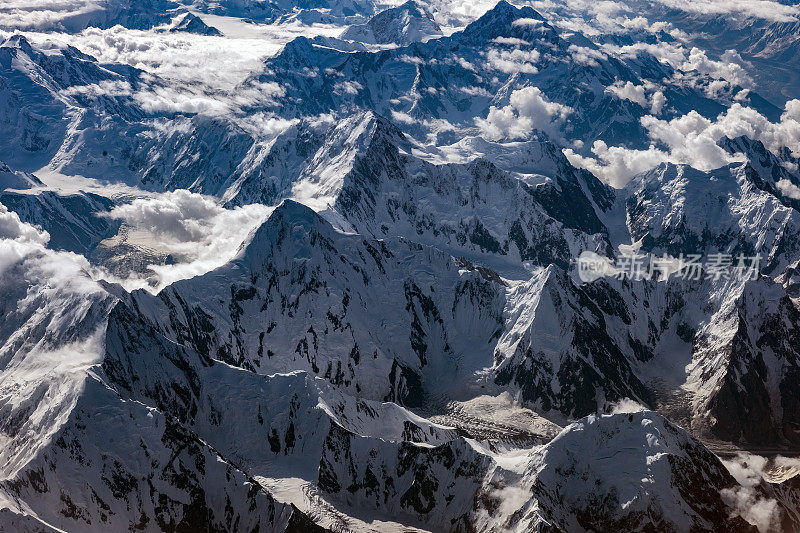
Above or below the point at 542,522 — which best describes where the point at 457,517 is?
below

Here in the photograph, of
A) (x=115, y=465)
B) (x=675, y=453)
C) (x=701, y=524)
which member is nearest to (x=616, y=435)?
(x=675, y=453)

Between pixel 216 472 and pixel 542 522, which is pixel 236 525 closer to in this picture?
pixel 216 472

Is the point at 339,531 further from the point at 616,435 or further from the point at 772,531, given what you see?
the point at 772,531

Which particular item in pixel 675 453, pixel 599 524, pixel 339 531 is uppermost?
pixel 675 453

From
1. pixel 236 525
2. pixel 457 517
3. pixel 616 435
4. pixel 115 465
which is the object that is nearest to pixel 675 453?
pixel 616 435

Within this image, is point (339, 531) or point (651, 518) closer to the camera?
point (651, 518)

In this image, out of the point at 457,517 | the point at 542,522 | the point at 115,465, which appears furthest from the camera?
the point at 457,517

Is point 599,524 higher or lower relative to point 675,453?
lower

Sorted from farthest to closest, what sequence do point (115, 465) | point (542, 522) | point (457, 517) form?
point (457, 517), point (115, 465), point (542, 522)

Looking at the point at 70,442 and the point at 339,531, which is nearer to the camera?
the point at 70,442
